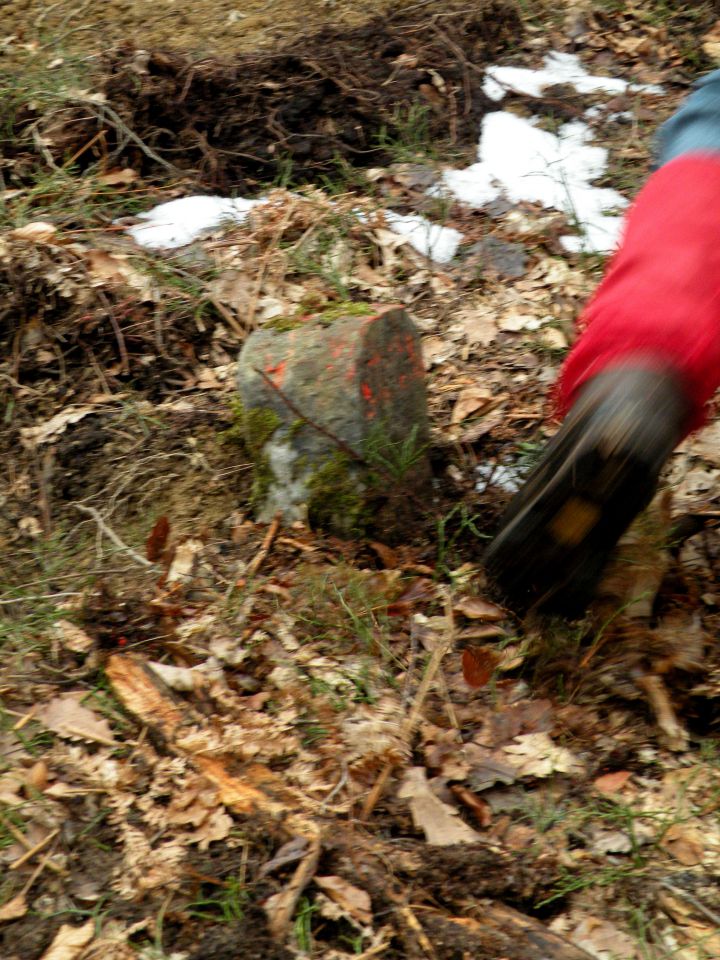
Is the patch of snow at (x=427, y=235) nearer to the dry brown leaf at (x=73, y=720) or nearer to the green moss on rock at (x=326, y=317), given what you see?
the green moss on rock at (x=326, y=317)

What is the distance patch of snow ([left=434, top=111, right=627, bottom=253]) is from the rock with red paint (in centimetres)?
146

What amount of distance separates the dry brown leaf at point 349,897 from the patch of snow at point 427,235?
2.63 metres

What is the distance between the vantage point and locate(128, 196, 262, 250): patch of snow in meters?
4.15

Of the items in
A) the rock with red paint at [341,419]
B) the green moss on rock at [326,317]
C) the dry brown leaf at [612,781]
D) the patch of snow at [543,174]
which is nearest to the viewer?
the dry brown leaf at [612,781]

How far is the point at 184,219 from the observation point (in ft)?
14.0

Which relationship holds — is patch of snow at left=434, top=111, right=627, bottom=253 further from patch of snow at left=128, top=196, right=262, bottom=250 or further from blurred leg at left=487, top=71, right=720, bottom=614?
blurred leg at left=487, top=71, right=720, bottom=614

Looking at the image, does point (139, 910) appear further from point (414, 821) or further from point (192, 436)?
point (192, 436)

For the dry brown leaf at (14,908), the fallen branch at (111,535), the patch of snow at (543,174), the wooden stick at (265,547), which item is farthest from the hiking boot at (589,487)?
the patch of snow at (543,174)

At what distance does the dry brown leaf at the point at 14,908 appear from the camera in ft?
7.52

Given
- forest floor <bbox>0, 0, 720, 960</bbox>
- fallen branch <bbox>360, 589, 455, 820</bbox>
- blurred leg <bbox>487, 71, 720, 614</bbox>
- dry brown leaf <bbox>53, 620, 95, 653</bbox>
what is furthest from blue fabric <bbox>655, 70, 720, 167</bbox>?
dry brown leaf <bbox>53, 620, 95, 653</bbox>

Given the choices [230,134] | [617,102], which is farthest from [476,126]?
[230,134]

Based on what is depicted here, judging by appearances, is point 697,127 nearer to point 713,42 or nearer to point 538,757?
point 538,757

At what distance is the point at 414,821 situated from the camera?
243 cm

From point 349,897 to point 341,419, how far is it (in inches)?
53.9
